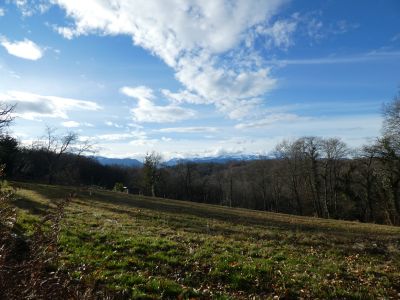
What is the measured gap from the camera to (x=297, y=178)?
74375 mm

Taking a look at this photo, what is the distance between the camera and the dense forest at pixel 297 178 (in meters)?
50.9

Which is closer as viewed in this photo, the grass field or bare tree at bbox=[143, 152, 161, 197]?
the grass field

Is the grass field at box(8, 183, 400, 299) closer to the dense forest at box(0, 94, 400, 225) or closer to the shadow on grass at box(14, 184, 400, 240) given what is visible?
the shadow on grass at box(14, 184, 400, 240)

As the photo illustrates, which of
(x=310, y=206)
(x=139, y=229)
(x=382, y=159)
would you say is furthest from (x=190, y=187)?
(x=139, y=229)

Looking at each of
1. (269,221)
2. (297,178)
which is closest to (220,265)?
(269,221)

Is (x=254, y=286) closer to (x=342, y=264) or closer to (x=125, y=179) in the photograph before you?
(x=342, y=264)

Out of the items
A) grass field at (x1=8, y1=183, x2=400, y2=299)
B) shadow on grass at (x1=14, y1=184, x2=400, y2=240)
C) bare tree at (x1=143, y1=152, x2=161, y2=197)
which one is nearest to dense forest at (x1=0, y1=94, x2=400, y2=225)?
bare tree at (x1=143, y1=152, x2=161, y2=197)

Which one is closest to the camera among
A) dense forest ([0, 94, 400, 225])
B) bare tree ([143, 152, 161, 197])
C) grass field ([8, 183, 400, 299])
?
grass field ([8, 183, 400, 299])

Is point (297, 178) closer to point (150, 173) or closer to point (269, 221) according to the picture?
point (150, 173)

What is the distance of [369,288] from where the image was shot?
10.5 meters

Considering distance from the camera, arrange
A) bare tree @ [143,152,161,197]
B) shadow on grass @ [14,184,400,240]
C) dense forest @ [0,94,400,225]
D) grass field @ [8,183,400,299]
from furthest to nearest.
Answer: bare tree @ [143,152,161,197], dense forest @ [0,94,400,225], shadow on grass @ [14,184,400,240], grass field @ [8,183,400,299]

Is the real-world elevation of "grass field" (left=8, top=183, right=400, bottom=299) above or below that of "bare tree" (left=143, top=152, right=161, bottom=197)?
below

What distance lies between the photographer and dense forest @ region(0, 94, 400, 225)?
5094cm

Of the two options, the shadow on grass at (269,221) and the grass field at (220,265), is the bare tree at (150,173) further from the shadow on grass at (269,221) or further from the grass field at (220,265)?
the grass field at (220,265)
